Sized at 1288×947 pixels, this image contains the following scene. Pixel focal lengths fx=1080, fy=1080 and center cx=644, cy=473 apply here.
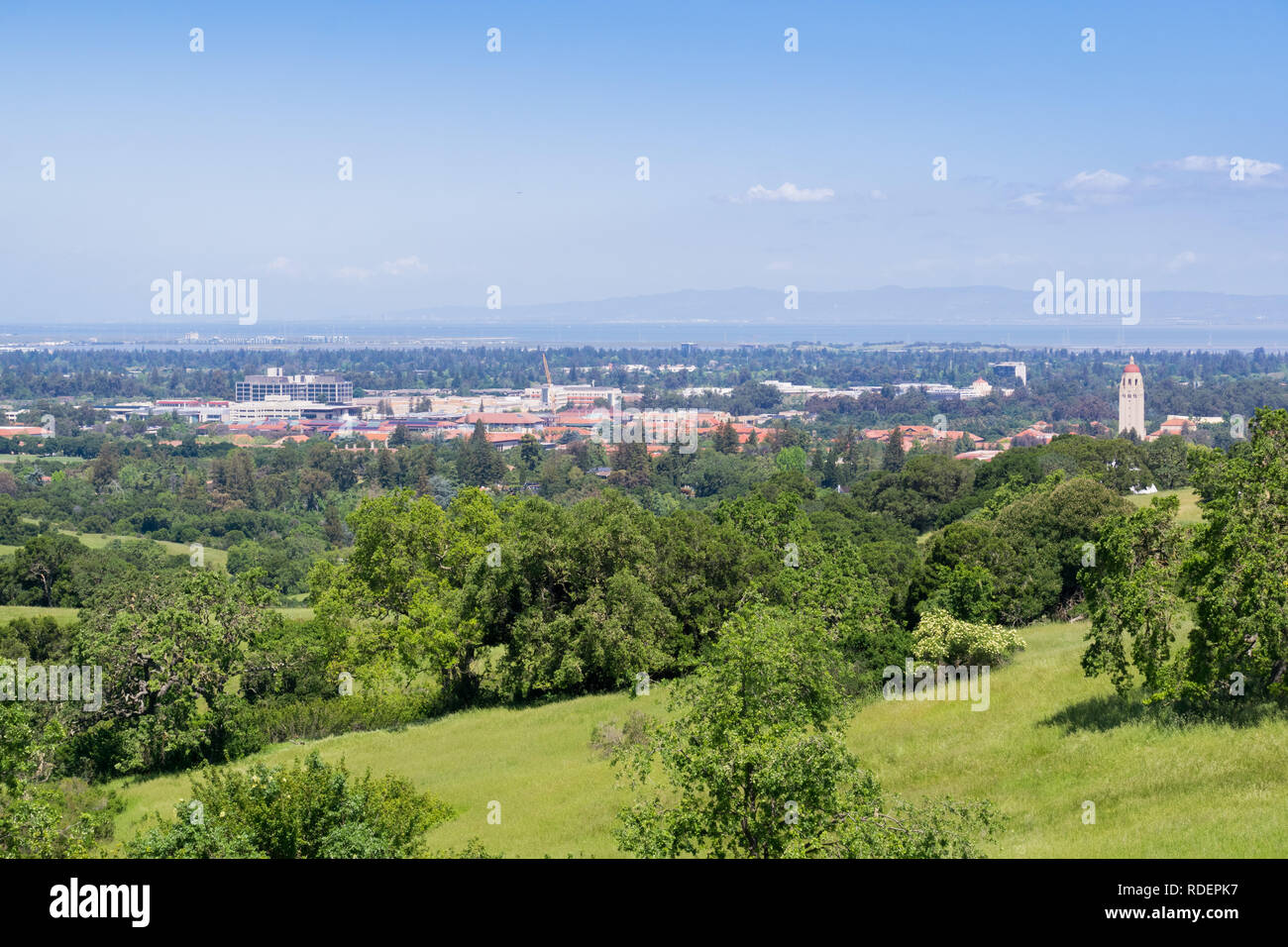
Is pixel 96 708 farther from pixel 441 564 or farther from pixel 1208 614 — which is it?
pixel 1208 614

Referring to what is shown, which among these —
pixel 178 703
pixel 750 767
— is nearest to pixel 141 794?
pixel 178 703

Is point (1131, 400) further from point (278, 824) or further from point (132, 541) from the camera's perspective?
point (278, 824)

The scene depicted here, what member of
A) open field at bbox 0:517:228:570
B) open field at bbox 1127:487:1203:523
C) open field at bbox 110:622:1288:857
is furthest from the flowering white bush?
open field at bbox 0:517:228:570

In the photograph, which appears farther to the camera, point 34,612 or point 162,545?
point 162,545

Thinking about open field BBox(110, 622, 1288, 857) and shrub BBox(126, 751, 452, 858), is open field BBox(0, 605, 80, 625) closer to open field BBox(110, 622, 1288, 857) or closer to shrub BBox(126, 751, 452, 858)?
open field BBox(110, 622, 1288, 857)

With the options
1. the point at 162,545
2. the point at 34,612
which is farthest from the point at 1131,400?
the point at 34,612

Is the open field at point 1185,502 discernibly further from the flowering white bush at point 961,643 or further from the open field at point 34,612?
the open field at point 34,612
